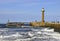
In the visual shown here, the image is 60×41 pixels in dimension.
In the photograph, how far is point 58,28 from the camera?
1715 inches

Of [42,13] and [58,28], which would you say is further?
[42,13]

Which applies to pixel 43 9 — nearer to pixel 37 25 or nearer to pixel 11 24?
pixel 37 25

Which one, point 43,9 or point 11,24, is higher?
point 43,9

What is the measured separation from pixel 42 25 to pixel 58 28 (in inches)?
1298

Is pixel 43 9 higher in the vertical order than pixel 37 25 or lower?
higher

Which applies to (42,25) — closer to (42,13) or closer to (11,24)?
(42,13)

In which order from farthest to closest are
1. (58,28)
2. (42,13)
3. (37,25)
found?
(37,25)
(42,13)
(58,28)

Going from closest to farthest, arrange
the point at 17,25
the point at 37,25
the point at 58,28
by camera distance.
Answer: the point at 58,28
the point at 37,25
the point at 17,25

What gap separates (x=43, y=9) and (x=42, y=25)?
5608mm

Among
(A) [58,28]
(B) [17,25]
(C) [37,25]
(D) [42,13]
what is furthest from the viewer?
(B) [17,25]

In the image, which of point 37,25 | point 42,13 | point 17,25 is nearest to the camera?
point 42,13

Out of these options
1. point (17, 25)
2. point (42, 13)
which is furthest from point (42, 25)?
point (17, 25)

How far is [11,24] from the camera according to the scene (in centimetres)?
9544

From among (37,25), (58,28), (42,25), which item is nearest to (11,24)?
(37,25)
